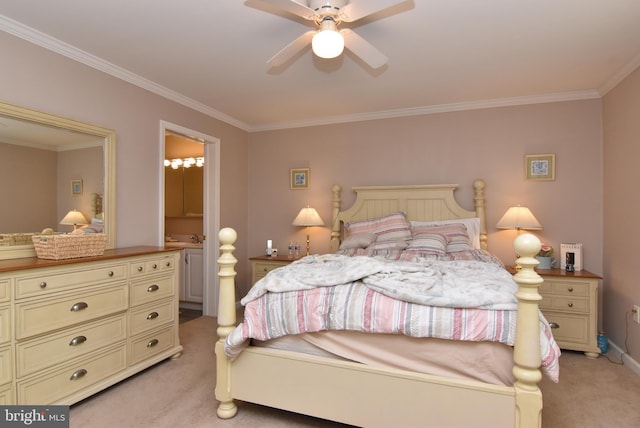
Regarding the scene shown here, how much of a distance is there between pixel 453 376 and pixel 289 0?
6.59 ft

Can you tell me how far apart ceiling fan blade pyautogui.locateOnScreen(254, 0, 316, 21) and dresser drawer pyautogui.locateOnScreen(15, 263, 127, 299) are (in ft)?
6.38

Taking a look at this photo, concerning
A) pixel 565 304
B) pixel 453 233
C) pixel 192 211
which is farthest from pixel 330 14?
pixel 192 211

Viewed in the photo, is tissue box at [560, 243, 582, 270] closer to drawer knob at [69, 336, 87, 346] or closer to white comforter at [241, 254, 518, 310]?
white comforter at [241, 254, 518, 310]

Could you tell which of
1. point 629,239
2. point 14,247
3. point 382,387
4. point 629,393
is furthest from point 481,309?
point 14,247

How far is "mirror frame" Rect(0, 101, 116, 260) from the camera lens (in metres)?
2.32

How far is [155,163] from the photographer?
3.44m

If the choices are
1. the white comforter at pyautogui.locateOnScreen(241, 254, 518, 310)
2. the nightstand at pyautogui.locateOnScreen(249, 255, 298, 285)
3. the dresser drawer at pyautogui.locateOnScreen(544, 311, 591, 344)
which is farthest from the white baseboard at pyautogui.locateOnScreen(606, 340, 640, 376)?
the nightstand at pyautogui.locateOnScreen(249, 255, 298, 285)

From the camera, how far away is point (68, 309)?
86.7 inches

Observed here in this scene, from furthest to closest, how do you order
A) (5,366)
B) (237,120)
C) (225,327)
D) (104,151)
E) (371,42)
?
(237,120) < (104,151) < (371,42) < (225,327) < (5,366)

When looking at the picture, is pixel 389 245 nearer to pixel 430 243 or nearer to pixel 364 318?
pixel 430 243

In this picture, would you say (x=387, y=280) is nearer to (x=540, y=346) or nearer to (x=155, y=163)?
(x=540, y=346)

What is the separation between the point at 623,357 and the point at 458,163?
225 cm

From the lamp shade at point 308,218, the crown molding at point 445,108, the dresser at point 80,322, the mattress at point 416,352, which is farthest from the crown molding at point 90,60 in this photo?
the mattress at point 416,352

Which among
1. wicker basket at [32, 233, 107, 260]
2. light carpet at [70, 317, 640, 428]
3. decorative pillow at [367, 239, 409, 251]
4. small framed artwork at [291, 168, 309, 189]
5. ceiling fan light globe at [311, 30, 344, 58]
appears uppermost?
ceiling fan light globe at [311, 30, 344, 58]
